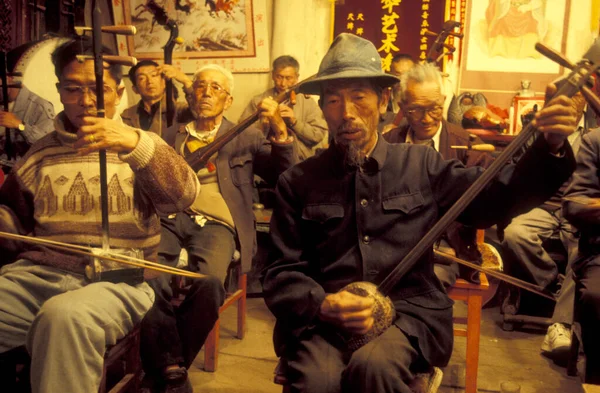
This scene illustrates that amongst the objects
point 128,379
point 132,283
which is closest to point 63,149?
point 132,283

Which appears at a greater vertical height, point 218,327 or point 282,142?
point 282,142

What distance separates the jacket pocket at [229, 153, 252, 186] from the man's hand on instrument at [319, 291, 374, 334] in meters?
1.86

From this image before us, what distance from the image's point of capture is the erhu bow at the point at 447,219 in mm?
1765

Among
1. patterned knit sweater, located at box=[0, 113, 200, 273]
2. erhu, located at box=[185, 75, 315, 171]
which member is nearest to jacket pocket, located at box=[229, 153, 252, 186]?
erhu, located at box=[185, 75, 315, 171]

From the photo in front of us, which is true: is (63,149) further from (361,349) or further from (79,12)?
(79,12)

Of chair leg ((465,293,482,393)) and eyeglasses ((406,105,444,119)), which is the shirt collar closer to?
eyeglasses ((406,105,444,119))

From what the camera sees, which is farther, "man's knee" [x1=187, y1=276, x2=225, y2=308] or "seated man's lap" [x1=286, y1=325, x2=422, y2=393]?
"man's knee" [x1=187, y1=276, x2=225, y2=308]

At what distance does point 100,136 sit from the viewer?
2.18m

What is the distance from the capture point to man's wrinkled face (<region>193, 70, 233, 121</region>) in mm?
3865

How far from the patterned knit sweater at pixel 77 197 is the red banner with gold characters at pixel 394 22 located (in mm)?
4578

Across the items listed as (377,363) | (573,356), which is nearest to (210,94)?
(377,363)

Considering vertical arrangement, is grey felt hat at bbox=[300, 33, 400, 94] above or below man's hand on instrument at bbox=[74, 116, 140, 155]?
above

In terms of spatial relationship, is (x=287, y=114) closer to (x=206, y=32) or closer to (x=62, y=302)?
(x=206, y=32)

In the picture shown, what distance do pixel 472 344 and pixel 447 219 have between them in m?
1.58
